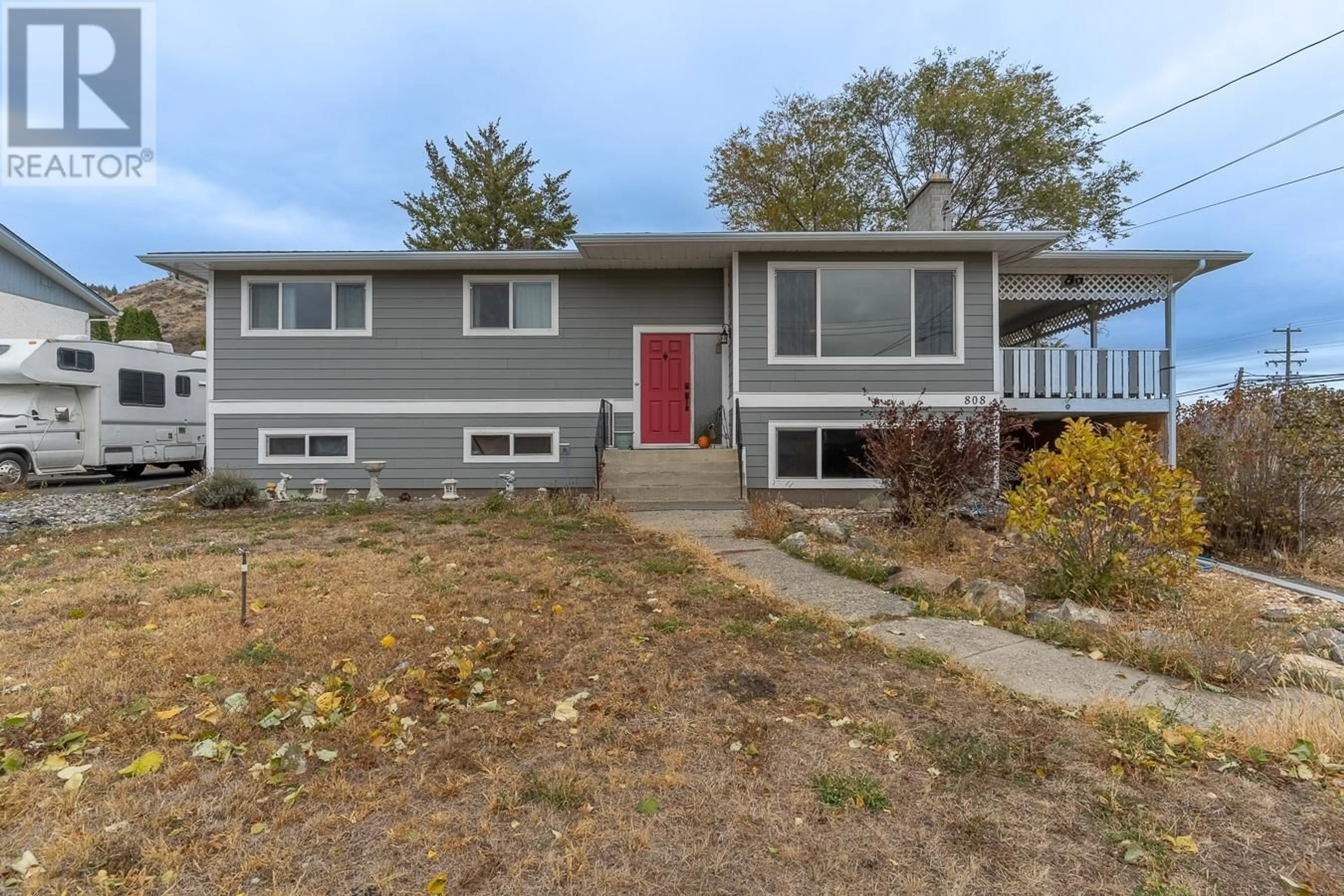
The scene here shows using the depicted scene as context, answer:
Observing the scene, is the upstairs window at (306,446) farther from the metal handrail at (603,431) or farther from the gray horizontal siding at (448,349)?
the metal handrail at (603,431)

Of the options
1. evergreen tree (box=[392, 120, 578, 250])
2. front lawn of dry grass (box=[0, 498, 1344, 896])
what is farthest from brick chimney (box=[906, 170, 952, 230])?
evergreen tree (box=[392, 120, 578, 250])

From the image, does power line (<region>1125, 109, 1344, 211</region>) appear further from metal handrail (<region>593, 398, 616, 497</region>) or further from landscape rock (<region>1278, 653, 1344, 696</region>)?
metal handrail (<region>593, 398, 616, 497</region>)

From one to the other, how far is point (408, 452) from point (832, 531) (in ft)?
22.9

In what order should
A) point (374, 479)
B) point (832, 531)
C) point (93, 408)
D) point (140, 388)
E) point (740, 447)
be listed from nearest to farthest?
1. point (832, 531)
2. point (740, 447)
3. point (374, 479)
4. point (93, 408)
5. point (140, 388)

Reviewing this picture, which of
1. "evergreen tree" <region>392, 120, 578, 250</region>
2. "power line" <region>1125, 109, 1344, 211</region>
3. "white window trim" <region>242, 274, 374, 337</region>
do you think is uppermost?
"evergreen tree" <region>392, 120, 578, 250</region>

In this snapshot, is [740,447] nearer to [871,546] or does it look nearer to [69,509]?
[871,546]

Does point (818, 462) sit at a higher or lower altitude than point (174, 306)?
lower

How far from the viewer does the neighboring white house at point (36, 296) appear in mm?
16719

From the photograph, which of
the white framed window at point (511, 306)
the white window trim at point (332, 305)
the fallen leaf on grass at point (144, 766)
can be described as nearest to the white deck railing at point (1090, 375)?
the white framed window at point (511, 306)

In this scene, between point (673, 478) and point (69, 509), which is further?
point (673, 478)

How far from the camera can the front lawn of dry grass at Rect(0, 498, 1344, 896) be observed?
1.80m

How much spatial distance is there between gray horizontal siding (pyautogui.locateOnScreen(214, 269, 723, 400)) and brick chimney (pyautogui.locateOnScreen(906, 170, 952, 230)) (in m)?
3.55

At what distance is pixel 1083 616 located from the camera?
13.4 ft

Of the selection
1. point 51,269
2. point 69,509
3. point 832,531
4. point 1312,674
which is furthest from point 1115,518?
point 51,269
